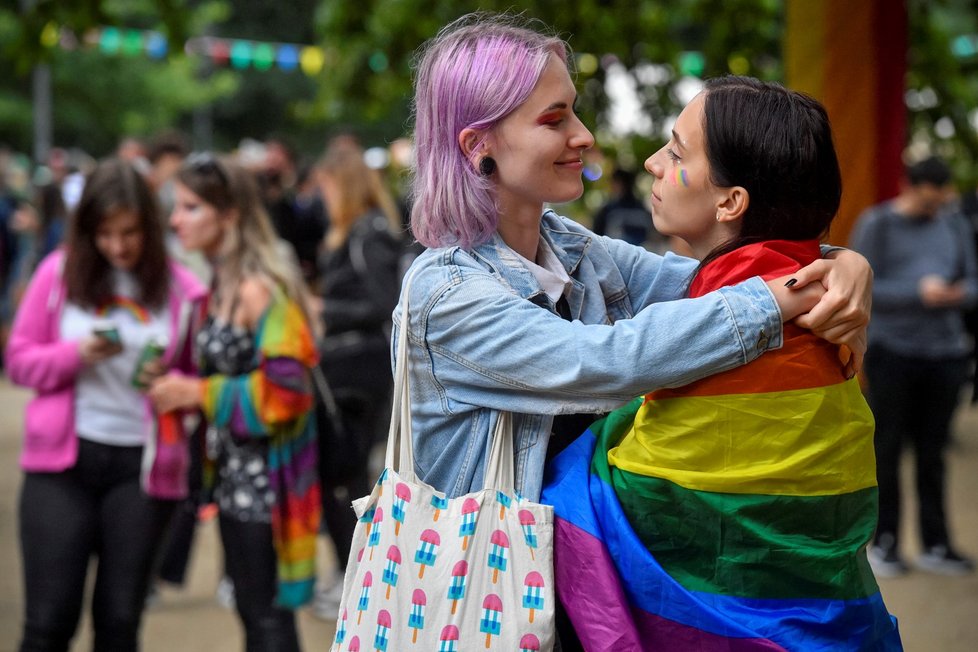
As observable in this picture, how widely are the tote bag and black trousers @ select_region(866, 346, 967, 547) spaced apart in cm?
494

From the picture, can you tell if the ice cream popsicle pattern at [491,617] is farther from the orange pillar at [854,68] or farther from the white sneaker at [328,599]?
the white sneaker at [328,599]

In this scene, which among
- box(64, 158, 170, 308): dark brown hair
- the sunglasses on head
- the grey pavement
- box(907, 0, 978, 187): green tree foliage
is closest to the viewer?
box(64, 158, 170, 308): dark brown hair

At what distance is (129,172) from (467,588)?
267 centimetres

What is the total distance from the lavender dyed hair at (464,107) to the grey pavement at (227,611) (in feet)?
11.6

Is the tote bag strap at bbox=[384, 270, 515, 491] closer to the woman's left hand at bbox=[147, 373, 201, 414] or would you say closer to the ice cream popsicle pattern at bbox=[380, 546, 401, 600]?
the ice cream popsicle pattern at bbox=[380, 546, 401, 600]


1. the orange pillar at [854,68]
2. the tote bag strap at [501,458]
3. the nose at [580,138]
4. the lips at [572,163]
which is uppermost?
the orange pillar at [854,68]

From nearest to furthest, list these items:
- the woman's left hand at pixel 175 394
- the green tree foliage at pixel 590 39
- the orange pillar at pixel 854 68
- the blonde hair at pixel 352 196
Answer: the woman's left hand at pixel 175 394
the orange pillar at pixel 854 68
the blonde hair at pixel 352 196
the green tree foliage at pixel 590 39

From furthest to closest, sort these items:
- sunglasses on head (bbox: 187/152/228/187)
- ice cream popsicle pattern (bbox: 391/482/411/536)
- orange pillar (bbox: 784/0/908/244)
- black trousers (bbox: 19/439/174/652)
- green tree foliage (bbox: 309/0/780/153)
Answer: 1. green tree foliage (bbox: 309/0/780/153)
2. orange pillar (bbox: 784/0/908/244)
3. sunglasses on head (bbox: 187/152/228/187)
4. black trousers (bbox: 19/439/174/652)
5. ice cream popsicle pattern (bbox: 391/482/411/536)

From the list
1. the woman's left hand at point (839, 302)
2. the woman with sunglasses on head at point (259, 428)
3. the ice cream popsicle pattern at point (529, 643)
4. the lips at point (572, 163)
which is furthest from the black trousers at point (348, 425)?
the woman's left hand at point (839, 302)

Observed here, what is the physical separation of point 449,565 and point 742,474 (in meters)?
0.51

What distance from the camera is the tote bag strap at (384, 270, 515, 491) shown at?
7.05 ft

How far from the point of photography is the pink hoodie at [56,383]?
397 cm

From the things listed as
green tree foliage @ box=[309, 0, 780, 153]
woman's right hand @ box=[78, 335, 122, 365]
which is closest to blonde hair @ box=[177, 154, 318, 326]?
woman's right hand @ box=[78, 335, 122, 365]

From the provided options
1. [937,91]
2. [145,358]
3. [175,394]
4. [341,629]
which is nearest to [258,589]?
[175,394]
